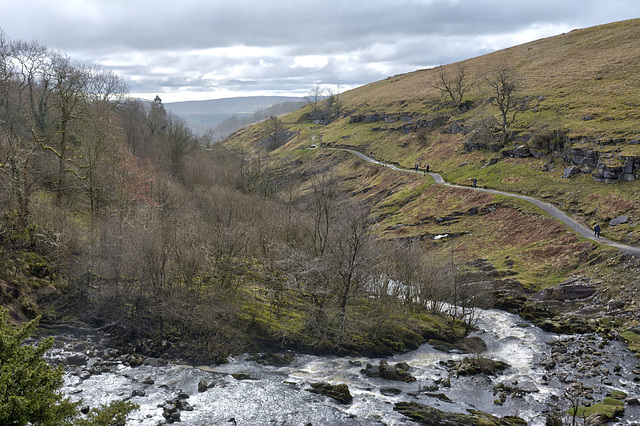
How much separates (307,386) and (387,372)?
5.37 m

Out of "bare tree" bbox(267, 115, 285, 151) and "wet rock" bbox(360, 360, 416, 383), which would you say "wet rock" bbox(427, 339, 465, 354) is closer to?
"wet rock" bbox(360, 360, 416, 383)

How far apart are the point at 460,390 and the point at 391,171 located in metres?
66.7

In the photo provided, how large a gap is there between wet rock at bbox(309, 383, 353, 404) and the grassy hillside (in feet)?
93.1

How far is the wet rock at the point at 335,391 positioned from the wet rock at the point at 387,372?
11.9 ft

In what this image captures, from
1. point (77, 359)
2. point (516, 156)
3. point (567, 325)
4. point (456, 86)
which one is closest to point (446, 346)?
point (567, 325)

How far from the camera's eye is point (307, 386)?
79.4 ft

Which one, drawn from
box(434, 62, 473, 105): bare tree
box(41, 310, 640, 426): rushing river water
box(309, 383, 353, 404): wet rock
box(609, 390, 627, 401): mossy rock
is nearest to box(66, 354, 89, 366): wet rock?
box(41, 310, 640, 426): rushing river water

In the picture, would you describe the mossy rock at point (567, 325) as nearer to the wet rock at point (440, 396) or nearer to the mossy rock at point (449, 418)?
the wet rock at point (440, 396)

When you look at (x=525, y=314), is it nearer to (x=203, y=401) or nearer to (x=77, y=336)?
(x=203, y=401)

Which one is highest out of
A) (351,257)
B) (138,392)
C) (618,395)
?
(351,257)

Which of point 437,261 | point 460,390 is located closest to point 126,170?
point 437,261

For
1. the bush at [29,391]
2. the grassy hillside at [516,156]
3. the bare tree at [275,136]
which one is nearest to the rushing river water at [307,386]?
the bush at [29,391]

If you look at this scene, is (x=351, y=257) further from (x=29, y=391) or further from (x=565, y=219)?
(x=565, y=219)

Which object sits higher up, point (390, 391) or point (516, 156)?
point (516, 156)
